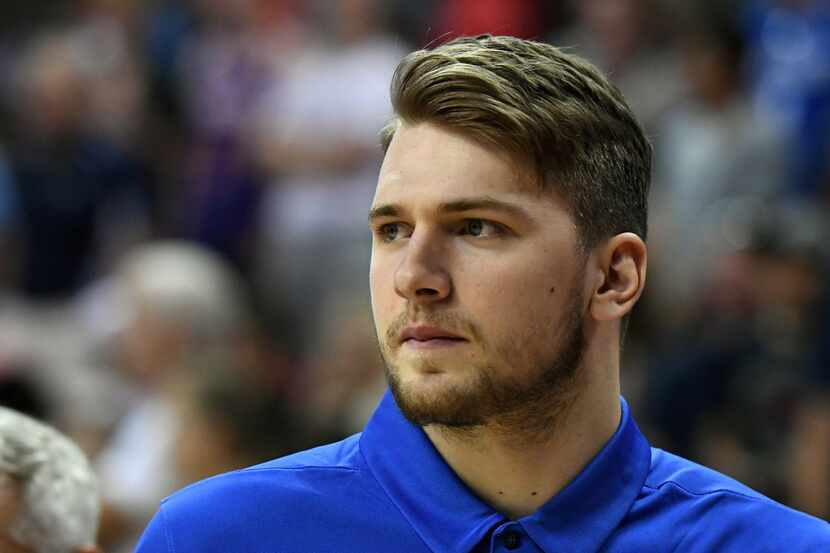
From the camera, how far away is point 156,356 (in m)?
6.40

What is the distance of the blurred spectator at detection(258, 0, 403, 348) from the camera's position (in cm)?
823

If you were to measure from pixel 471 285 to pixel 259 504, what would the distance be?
0.51 meters

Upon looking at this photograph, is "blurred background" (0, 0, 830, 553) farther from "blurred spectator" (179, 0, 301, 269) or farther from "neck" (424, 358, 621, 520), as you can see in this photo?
"neck" (424, 358, 621, 520)

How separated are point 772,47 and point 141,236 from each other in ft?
11.9

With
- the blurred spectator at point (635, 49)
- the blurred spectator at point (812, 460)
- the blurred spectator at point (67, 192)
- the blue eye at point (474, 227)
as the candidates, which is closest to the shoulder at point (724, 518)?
the blue eye at point (474, 227)

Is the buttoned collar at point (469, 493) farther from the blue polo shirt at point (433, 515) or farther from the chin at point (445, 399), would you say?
the chin at point (445, 399)

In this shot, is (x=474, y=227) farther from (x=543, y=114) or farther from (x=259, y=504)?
(x=259, y=504)

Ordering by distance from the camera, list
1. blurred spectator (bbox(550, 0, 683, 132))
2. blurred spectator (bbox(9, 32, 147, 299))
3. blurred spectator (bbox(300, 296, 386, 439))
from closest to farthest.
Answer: blurred spectator (bbox(300, 296, 386, 439)) → blurred spectator (bbox(550, 0, 683, 132)) → blurred spectator (bbox(9, 32, 147, 299))

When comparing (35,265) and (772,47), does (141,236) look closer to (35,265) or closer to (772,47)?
(35,265)

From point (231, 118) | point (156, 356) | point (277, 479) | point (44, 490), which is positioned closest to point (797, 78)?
point (231, 118)

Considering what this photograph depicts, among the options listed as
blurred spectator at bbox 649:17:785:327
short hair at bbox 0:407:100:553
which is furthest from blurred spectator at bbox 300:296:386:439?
short hair at bbox 0:407:100:553

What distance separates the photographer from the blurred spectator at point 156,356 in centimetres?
549

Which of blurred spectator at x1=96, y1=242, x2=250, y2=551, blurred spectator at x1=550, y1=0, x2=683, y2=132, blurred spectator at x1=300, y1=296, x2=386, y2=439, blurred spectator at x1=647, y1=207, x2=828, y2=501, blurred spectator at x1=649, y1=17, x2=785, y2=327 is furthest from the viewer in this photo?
blurred spectator at x1=550, y1=0, x2=683, y2=132

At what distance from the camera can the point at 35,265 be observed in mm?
8883
